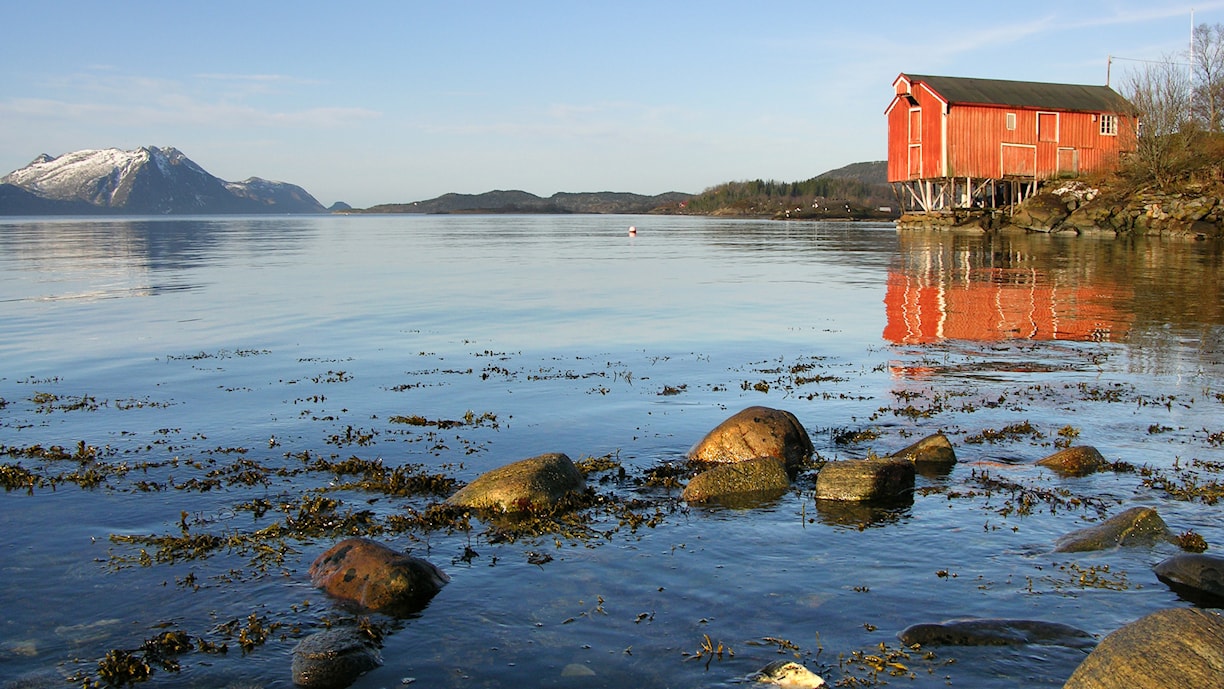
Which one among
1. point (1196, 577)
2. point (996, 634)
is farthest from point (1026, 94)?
point (996, 634)

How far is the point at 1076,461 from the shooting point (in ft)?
37.0

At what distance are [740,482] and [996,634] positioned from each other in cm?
409

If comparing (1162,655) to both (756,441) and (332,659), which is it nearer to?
(332,659)

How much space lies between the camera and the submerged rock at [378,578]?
7.90 meters

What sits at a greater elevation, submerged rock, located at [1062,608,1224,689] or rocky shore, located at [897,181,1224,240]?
rocky shore, located at [897,181,1224,240]

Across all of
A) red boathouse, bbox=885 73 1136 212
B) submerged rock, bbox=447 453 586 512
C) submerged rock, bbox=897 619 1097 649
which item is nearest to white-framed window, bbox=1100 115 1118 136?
red boathouse, bbox=885 73 1136 212

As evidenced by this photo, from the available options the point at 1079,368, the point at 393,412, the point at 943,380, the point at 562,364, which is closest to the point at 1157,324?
the point at 1079,368

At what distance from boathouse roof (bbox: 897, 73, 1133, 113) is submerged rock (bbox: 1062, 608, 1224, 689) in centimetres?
7164

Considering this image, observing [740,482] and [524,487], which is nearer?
[524,487]

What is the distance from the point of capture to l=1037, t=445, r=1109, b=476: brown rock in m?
11.2

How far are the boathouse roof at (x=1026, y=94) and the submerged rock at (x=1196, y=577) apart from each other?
69.1m

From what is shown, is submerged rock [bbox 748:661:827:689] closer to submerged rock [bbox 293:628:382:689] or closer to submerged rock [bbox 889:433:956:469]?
submerged rock [bbox 293:628:382:689]

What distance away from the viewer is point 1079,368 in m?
17.6

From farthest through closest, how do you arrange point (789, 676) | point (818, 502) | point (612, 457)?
point (612, 457) < point (818, 502) < point (789, 676)
